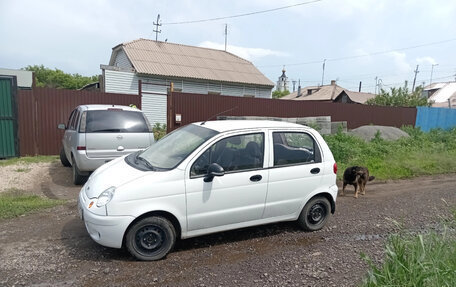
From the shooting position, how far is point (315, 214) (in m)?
4.67

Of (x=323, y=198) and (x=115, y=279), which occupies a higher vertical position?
(x=323, y=198)

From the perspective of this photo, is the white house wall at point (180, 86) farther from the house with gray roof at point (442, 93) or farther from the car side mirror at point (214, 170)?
the house with gray roof at point (442, 93)

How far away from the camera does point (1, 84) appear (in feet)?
29.6

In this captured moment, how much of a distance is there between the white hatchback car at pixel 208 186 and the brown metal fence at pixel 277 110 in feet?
24.7

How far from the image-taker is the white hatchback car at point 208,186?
350cm

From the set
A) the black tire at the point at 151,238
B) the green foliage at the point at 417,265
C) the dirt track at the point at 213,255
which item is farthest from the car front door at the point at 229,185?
the green foliage at the point at 417,265

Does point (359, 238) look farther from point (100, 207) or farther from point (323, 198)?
point (100, 207)

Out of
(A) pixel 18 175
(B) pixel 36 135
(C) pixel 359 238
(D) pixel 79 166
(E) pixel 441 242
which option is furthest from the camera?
(B) pixel 36 135

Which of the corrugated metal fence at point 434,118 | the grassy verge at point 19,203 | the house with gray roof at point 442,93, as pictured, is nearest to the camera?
the grassy verge at point 19,203

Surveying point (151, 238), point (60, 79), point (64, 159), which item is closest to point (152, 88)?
point (64, 159)

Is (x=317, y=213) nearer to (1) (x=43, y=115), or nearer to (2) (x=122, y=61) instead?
(1) (x=43, y=115)

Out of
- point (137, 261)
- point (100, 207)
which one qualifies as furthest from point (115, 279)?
point (100, 207)

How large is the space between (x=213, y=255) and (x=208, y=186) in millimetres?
829

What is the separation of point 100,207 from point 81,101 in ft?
25.8
